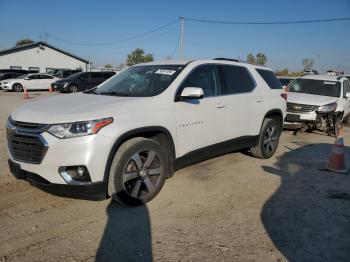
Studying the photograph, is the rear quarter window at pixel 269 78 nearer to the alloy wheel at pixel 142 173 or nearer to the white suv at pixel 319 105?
the white suv at pixel 319 105

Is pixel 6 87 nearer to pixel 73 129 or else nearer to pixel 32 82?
pixel 32 82

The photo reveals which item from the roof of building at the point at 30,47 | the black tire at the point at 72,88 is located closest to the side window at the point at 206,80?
the black tire at the point at 72,88

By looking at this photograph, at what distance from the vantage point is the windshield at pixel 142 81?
4.58m

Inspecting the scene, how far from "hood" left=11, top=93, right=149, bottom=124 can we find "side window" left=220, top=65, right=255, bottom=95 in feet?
5.72

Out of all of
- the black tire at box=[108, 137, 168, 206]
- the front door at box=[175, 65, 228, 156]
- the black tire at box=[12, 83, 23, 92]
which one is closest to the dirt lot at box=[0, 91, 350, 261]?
the black tire at box=[108, 137, 168, 206]

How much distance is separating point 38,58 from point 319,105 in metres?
39.0

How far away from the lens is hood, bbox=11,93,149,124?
3.61 m

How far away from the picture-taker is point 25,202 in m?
4.20

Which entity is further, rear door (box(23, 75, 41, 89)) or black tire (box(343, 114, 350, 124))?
rear door (box(23, 75, 41, 89))

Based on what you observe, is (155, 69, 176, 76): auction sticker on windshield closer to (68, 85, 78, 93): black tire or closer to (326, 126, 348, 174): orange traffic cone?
(326, 126, 348, 174): orange traffic cone

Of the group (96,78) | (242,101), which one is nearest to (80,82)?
(96,78)

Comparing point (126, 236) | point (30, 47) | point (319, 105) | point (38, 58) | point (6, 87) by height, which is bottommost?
point (126, 236)

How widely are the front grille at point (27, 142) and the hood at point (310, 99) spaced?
25.4 ft

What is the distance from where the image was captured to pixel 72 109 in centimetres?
382
